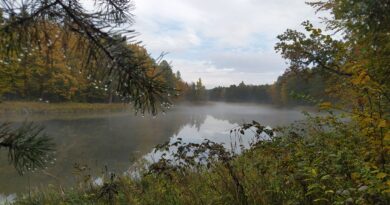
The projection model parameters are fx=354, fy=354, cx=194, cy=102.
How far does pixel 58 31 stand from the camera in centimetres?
164

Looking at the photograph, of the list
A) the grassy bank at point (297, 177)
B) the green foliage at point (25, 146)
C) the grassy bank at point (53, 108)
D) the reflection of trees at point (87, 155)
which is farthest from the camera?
the grassy bank at point (53, 108)

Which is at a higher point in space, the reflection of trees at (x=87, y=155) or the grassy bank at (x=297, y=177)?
the grassy bank at (x=297, y=177)

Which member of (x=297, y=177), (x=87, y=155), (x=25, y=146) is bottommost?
(x=87, y=155)

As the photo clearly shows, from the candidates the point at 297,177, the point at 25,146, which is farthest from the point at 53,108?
the point at 25,146

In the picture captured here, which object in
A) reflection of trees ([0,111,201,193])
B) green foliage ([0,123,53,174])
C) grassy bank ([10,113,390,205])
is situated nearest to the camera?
green foliage ([0,123,53,174])

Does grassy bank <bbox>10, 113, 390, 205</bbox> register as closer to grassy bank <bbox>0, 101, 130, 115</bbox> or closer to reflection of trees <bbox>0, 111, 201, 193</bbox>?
reflection of trees <bbox>0, 111, 201, 193</bbox>

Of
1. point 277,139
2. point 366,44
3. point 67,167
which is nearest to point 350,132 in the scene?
point 277,139

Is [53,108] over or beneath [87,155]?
over

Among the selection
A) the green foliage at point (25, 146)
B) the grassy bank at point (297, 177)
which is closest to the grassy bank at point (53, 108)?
the grassy bank at point (297, 177)

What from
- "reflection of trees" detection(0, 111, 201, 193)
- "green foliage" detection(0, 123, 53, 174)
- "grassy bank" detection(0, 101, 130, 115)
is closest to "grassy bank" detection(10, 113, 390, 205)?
"green foliage" detection(0, 123, 53, 174)

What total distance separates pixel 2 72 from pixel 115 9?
68 cm

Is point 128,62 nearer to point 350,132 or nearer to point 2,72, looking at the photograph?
point 2,72

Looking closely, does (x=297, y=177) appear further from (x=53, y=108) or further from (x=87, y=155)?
(x=53, y=108)

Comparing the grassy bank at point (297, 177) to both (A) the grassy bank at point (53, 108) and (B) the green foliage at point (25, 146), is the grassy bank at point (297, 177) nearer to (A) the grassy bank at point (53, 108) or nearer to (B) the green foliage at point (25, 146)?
(B) the green foliage at point (25, 146)
